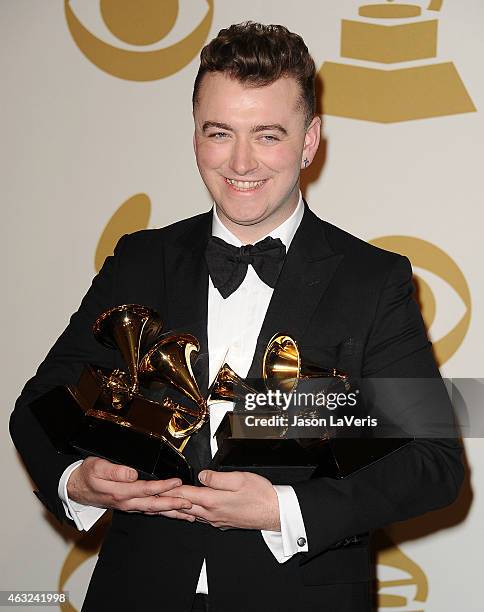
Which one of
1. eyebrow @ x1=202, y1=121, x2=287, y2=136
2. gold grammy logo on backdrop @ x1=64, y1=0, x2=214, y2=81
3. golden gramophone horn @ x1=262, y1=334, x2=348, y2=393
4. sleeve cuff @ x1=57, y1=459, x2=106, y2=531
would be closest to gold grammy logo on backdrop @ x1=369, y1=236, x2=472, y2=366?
gold grammy logo on backdrop @ x1=64, y1=0, x2=214, y2=81

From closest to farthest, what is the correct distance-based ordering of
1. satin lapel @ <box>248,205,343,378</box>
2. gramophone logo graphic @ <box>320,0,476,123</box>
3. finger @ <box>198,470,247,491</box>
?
finger @ <box>198,470,247,491</box> → satin lapel @ <box>248,205,343,378</box> → gramophone logo graphic @ <box>320,0,476,123</box>

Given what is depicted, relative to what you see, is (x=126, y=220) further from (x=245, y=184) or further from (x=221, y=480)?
(x=221, y=480)

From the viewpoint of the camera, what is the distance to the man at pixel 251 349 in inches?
67.1

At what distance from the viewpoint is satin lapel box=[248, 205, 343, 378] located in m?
1.87

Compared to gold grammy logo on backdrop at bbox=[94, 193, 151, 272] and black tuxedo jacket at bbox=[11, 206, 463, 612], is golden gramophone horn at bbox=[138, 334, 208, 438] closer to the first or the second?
black tuxedo jacket at bbox=[11, 206, 463, 612]

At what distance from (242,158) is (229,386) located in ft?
1.53

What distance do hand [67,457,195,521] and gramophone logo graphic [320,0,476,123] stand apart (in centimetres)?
168

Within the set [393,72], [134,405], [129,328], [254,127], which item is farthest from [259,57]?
[393,72]

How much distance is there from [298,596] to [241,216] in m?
0.77

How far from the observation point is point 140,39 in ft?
10.3

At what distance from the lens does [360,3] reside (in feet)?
9.68

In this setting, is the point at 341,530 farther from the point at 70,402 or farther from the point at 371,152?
the point at 371,152

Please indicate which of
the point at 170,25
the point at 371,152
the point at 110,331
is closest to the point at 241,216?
the point at 110,331

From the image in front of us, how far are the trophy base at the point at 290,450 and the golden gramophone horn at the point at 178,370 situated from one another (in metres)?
0.06
